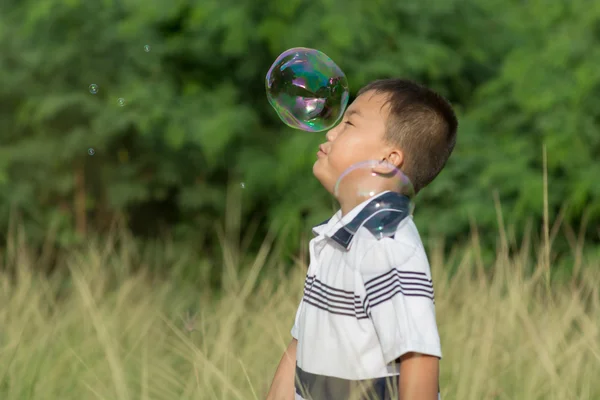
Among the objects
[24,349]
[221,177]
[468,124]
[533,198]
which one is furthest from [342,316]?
[221,177]

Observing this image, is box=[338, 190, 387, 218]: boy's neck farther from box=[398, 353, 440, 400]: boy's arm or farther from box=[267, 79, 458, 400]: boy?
box=[398, 353, 440, 400]: boy's arm

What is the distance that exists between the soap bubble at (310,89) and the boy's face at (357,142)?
0.74 meters

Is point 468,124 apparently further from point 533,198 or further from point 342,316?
point 342,316

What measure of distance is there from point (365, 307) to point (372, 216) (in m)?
0.24

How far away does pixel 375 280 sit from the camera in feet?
6.63

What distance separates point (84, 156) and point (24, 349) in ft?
17.1

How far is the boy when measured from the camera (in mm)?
1979

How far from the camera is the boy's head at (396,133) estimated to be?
2.26 metres

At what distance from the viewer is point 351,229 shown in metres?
2.18

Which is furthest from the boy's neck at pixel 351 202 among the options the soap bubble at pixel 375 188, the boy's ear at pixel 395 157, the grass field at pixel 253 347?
the grass field at pixel 253 347

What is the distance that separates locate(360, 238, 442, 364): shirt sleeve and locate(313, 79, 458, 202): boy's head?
312 mm

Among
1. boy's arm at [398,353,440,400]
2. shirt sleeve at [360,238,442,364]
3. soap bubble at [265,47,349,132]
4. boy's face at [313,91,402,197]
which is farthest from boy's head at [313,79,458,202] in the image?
soap bubble at [265,47,349,132]

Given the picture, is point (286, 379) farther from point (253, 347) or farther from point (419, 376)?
point (253, 347)

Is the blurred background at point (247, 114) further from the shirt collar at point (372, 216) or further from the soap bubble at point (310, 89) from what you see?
the shirt collar at point (372, 216)
